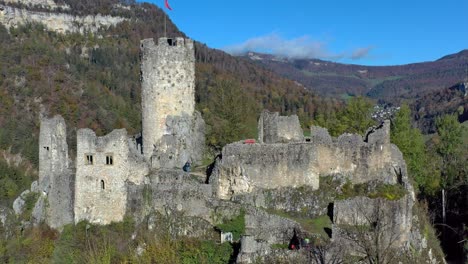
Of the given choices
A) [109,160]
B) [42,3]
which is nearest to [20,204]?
[109,160]

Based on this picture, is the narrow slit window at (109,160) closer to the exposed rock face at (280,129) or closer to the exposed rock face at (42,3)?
the exposed rock face at (280,129)

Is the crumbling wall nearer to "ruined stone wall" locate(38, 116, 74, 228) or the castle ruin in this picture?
the castle ruin

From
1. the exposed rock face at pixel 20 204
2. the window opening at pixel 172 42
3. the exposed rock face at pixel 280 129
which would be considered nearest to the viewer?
the exposed rock face at pixel 280 129

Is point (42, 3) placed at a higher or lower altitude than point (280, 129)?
higher

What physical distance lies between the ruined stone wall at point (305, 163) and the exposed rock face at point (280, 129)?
253 centimetres

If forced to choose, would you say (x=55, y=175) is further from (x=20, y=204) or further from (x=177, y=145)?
(x=177, y=145)

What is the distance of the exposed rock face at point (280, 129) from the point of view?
31.7 metres

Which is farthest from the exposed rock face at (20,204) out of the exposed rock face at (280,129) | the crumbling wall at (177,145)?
the exposed rock face at (280,129)

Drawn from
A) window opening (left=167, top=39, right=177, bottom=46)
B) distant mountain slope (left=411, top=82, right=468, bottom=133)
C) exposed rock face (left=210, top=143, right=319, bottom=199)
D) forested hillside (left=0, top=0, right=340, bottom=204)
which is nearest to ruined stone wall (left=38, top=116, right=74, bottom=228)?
window opening (left=167, top=39, right=177, bottom=46)

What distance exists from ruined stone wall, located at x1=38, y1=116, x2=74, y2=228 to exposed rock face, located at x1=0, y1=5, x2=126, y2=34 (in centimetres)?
12206

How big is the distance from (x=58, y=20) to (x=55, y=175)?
438 feet

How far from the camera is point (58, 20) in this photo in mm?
154875

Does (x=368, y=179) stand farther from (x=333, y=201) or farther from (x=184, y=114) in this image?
(x=184, y=114)

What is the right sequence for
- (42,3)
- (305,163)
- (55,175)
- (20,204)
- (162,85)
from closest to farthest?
(305,163)
(55,175)
(162,85)
(20,204)
(42,3)
